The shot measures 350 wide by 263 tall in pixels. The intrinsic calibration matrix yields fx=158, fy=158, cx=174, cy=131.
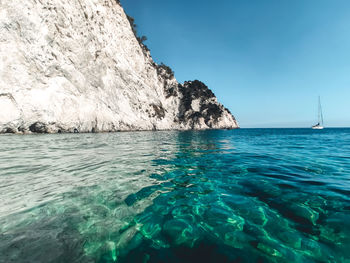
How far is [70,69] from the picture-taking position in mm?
22750

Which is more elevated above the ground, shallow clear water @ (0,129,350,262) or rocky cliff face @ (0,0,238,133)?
rocky cliff face @ (0,0,238,133)

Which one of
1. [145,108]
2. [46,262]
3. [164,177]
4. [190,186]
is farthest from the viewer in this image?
[145,108]

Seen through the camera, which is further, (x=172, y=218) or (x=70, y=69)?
(x=70, y=69)

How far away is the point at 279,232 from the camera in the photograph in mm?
2281

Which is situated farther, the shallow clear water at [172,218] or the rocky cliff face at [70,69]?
the rocky cliff face at [70,69]

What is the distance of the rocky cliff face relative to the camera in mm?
17797

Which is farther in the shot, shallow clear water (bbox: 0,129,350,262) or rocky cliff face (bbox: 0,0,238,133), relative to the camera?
rocky cliff face (bbox: 0,0,238,133)

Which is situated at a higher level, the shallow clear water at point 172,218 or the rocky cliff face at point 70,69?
the rocky cliff face at point 70,69

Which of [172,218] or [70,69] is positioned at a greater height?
[70,69]

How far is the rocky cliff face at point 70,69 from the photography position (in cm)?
1780

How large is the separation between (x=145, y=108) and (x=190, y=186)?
35.5 metres

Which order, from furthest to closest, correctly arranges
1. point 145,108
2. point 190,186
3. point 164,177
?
point 145,108
point 164,177
point 190,186

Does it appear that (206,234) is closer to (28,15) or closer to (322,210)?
(322,210)

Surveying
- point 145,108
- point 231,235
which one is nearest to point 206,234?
point 231,235
